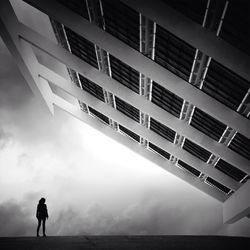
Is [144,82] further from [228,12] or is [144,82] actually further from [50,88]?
[50,88]

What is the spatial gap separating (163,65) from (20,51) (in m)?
7.17

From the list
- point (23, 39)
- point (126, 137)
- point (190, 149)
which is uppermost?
point (23, 39)

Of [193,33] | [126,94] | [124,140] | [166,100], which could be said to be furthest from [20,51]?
[124,140]

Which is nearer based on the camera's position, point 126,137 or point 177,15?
point 177,15

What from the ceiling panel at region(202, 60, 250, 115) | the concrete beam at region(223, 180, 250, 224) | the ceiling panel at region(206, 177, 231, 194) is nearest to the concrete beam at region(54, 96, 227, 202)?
the ceiling panel at region(206, 177, 231, 194)

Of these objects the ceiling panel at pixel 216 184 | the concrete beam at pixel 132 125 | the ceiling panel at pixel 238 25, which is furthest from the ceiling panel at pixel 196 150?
the ceiling panel at pixel 238 25

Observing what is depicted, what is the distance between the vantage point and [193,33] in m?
9.92

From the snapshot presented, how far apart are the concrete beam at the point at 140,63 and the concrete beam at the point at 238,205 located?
713 cm

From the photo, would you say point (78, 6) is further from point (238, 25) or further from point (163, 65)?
point (238, 25)

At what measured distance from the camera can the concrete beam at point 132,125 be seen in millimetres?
19312

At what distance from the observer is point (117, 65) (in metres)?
15.5

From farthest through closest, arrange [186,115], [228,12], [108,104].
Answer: [108,104] → [186,115] → [228,12]

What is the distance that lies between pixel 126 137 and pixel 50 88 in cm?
683

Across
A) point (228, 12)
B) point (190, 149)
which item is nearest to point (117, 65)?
point (228, 12)
